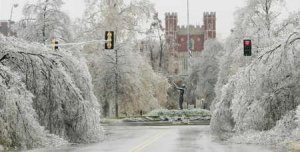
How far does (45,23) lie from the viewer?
47375 mm

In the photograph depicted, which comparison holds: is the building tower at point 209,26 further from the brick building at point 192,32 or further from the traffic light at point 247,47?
the traffic light at point 247,47

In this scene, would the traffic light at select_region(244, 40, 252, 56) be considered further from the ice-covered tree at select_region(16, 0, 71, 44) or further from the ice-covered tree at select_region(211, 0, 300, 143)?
the ice-covered tree at select_region(16, 0, 71, 44)

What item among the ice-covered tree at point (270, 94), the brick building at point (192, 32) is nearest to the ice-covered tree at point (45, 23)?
the ice-covered tree at point (270, 94)

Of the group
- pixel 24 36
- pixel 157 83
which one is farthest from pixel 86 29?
pixel 24 36

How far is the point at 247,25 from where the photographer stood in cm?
4997

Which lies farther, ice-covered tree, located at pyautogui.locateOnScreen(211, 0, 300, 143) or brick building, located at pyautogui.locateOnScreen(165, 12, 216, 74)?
brick building, located at pyautogui.locateOnScreen(165, 12, 216, 74)

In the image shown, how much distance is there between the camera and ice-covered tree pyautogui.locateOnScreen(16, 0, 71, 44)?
155 feet

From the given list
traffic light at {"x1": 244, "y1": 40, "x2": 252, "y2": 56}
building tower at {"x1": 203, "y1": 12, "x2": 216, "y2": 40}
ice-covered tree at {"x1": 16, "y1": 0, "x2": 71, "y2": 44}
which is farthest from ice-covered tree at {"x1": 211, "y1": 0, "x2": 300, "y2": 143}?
building tower at {"x1": 203, "y1": 12, "x2": 216, "y2": 40}

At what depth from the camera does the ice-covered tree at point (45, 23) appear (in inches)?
1860

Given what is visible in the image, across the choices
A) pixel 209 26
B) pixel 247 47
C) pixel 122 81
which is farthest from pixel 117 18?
pixel 209 26

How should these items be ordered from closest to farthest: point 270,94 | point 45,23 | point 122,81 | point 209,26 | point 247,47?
point 270,94, point 247,47, point 45,23, point 122,81, point 209,26

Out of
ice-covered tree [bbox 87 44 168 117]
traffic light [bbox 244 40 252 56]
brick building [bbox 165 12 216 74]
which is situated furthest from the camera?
brick building [bbox 165 12 216 74]

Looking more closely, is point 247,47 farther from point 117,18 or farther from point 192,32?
point 192,32

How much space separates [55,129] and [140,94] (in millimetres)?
29854
